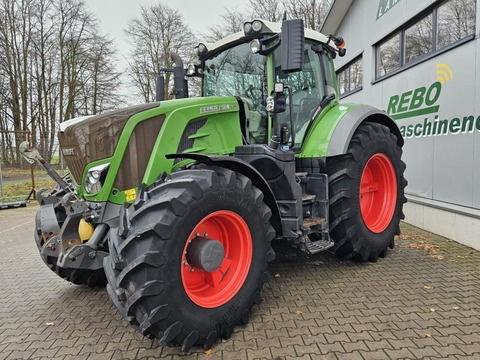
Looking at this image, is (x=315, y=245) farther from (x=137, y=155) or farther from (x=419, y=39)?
(x=419, y=39)

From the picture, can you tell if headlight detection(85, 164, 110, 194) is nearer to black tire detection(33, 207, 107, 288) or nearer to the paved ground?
black tire detection(33, 207, 107, 288)

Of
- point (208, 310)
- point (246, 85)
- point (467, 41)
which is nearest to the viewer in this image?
point (208, 310)

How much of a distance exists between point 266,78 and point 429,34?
3.96 metres

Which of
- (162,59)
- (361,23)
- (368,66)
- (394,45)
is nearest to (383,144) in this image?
(394,45)

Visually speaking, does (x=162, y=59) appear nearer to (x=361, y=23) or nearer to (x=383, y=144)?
(x=361, y=23)

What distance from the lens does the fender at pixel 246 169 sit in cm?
277

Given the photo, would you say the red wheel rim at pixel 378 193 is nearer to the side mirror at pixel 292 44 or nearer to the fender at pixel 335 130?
the fender at pixel 335 130

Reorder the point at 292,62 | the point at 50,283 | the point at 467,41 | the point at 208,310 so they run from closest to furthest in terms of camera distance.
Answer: the point at 208,310 → the point at 292,62 → the point at 50,283 → the point at 467,41

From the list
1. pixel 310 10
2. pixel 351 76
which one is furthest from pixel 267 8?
pixel 351 76

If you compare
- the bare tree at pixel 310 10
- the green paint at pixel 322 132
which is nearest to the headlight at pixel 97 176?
the green paint at pixel 322 132

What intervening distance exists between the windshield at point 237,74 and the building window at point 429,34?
321 centimetres

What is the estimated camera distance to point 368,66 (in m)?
8.61

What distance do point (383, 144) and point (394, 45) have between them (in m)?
4.20

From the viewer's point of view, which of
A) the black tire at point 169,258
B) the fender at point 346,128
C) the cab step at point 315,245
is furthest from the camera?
the fender at point 346,128
